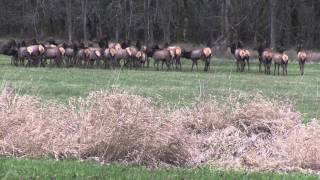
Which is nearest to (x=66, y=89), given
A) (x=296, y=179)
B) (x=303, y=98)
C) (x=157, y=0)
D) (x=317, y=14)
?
(x=303, y=98)

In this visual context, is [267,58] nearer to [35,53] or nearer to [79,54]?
[79,54]

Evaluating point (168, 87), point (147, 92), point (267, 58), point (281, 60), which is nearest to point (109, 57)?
point (267, 58)

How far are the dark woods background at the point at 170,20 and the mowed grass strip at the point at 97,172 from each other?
55519 millimetres

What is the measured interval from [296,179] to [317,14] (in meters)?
66.0

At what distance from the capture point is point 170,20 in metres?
68.4

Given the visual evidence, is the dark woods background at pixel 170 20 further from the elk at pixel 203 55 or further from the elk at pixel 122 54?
the elk at pixel 122 54

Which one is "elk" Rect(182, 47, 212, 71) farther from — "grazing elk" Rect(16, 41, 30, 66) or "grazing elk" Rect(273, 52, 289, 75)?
"grazing elk" Rect(16, 41, 30, 66)

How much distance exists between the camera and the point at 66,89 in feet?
75.2

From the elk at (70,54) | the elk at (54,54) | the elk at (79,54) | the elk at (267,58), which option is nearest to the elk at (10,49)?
the elk at (54,54)

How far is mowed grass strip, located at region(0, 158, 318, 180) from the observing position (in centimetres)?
898

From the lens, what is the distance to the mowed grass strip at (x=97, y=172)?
8977 millimetres

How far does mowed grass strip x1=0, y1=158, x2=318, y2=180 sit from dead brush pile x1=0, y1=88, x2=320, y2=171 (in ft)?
2.80

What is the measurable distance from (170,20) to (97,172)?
59721 millimetres

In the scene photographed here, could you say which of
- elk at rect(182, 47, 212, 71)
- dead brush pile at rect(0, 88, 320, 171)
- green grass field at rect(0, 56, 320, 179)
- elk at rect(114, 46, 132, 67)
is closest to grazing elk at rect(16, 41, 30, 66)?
elk at rect(114, 46, 132, 67)
